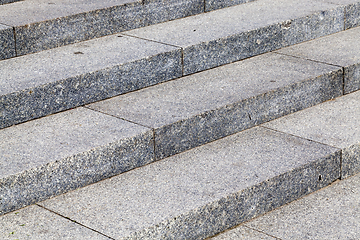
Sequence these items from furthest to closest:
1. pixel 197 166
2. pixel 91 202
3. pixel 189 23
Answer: pixel 189 23
pixel 197 166
pixel 91 202

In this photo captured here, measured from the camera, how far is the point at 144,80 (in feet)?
15.1

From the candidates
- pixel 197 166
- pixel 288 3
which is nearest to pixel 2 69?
pixel 197 166

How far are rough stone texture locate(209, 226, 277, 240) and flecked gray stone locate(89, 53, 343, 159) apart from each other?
2.66 ft

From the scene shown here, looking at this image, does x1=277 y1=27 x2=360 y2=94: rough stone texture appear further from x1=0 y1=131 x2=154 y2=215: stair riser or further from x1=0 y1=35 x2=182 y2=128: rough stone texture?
x1=0 y1=131 x2=154 y2=215: stair riser

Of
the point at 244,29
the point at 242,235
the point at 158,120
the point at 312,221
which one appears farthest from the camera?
the point at 244,29

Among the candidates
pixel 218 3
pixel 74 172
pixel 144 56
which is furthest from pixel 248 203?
pixel 218 3

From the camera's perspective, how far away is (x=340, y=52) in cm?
543

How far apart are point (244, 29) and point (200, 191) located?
2.25 m

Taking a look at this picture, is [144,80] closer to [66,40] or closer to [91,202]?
[66,40]

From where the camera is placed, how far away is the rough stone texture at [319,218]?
3.50 metres

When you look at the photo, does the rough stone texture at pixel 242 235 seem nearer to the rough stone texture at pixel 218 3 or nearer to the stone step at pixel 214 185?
the stone step at pixel 214 185

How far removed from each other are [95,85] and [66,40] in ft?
2.78

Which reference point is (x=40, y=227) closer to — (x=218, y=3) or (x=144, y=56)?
(x=144, y=56)

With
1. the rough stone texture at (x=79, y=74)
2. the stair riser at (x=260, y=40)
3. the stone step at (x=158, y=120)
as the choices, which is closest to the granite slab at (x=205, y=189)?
the stone step at (x=158, y=120)
